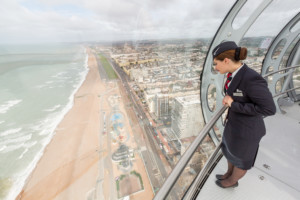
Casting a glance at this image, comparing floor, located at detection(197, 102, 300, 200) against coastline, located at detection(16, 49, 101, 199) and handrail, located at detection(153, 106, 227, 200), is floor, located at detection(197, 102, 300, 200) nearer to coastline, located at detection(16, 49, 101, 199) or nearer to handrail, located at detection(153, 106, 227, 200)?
handrail, located at detection(153, 106, 227, 200)

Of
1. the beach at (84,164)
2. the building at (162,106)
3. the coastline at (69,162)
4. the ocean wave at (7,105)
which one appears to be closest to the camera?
the beach at (84,164)

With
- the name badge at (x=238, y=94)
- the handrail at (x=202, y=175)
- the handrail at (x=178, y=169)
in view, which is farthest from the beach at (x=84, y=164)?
the name badge at (x=238, y=94)

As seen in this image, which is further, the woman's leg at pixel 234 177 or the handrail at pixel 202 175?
A: the handrail at pixel 202 175

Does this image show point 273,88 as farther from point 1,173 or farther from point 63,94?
point 63,94

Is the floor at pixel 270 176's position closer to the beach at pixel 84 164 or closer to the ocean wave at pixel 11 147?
the beach at pixel 84 164

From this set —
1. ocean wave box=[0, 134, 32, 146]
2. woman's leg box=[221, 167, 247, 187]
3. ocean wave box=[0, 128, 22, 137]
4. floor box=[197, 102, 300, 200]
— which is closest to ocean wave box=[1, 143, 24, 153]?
ocean wave box=[0, 134, 32, 146]

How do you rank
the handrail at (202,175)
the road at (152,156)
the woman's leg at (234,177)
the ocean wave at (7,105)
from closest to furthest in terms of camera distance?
the woman's leg at (234,177), the handrail at (202,175), the road at (152,156), the ocean wave at (7,105)

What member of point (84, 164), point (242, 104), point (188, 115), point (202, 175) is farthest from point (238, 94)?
point (84, 164)
